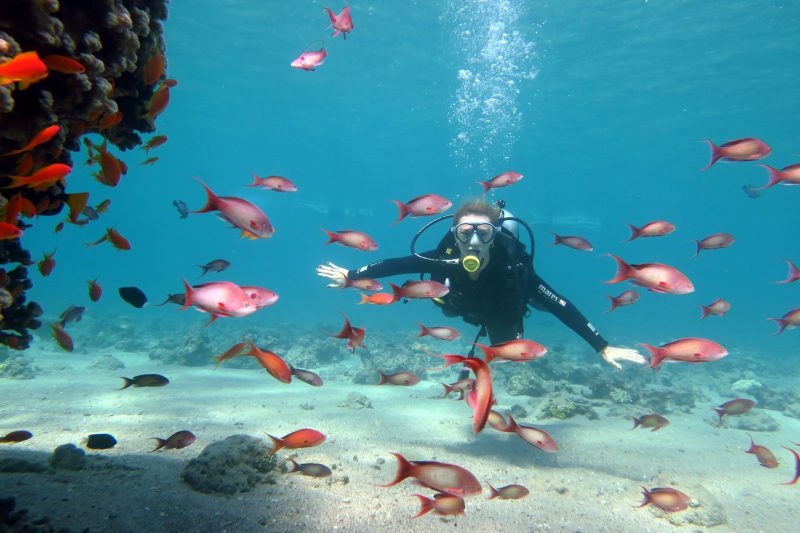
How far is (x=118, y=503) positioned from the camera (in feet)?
9.57

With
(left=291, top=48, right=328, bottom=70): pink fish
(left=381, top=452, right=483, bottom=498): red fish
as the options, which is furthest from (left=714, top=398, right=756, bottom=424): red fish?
(left=291, top=48, right=328, bottom=70): pink fish

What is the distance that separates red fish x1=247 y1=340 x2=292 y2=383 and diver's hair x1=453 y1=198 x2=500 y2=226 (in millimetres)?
4484

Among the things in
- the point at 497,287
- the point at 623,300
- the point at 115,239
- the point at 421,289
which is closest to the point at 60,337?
the point at 115,239

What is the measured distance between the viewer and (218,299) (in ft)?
9.98

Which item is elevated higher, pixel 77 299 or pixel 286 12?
pixel 286 12

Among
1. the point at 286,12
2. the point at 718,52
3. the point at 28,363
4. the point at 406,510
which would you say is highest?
the point at 718,52

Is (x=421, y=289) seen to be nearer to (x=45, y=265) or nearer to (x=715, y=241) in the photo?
(x=45, y=265)

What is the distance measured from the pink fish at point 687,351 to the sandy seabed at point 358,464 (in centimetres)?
199

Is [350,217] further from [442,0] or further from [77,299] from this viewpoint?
[442,0]

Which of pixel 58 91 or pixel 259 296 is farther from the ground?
pixel 58 91

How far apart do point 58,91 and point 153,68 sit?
95cm

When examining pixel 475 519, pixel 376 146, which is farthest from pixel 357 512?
pixel 376 146

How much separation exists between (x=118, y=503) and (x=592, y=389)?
10831mm

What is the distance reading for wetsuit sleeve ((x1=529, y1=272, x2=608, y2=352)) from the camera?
6.14 meters
